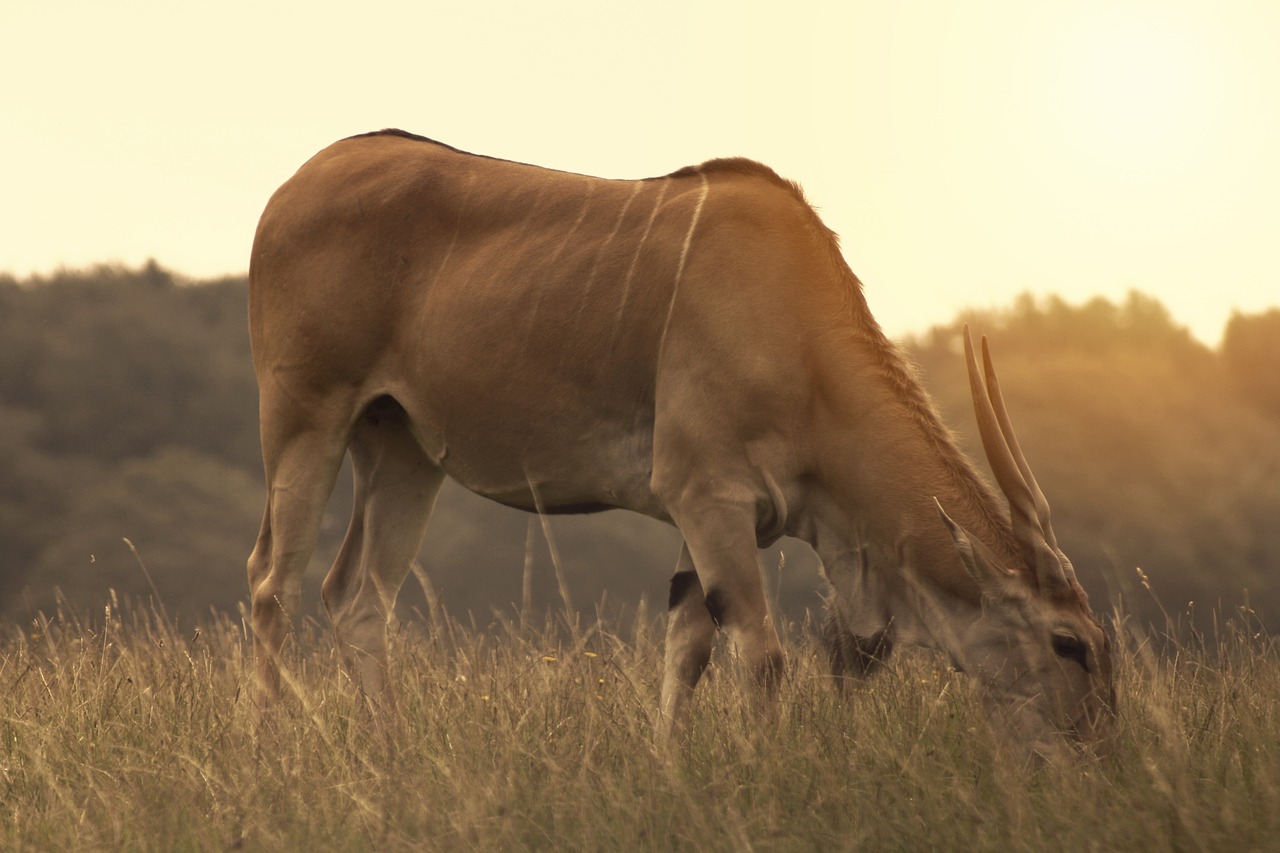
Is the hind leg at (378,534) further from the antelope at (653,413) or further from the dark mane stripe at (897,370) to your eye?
the dark mane stripe at (897,370)

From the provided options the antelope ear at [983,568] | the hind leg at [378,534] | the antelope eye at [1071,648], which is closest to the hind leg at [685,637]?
the antelope ear at [983,568]

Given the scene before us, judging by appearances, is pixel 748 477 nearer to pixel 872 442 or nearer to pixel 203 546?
pixel 872 442

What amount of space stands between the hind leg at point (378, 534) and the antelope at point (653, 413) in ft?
0.04

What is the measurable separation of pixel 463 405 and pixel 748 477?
135 cm

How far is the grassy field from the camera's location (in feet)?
14.3

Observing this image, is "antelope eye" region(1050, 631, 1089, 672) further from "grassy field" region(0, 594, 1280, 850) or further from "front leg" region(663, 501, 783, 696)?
"front leg" region(663, 501, 783, 696)

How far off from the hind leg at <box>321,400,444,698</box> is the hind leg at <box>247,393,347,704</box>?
0.35 metres

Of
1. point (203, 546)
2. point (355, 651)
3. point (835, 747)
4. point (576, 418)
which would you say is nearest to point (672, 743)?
point (835, 747)

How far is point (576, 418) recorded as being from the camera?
20.5 ft

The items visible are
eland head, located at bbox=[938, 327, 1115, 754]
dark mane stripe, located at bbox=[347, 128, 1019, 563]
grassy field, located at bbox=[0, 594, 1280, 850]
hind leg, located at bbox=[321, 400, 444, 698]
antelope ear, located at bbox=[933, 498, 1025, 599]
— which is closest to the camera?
grassy field, located at bbox=[0, 594, 1280, 850]

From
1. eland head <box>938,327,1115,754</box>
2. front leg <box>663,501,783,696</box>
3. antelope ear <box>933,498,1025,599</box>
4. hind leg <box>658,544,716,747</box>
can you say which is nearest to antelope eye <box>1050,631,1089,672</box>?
eland head <box>938,327,1115,754</box>

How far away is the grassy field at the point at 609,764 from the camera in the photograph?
4367 millimetres

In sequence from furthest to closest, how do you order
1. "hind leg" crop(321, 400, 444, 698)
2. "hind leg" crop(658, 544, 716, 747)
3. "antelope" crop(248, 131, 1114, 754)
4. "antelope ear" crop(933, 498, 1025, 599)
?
"hind leg" crop(321, 400, 444, 698) → "hind leg" crop(658, 544, 716, 747) → "antelope" crop(248, 131, 1114, 754) → "antelope ear" crop(933, 498, 1025, 599)

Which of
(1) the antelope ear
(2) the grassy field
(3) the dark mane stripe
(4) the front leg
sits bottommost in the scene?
(2) the grassy field
